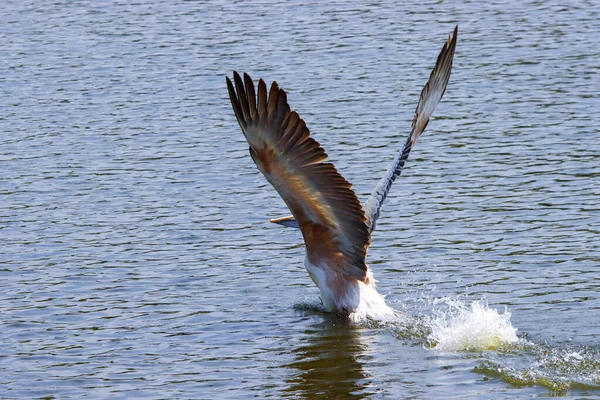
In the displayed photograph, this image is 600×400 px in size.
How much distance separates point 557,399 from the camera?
7477 millimetres

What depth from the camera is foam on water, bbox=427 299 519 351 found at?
8641 millimetres

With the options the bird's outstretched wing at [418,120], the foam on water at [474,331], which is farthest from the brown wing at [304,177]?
the foam on water at [474,331]

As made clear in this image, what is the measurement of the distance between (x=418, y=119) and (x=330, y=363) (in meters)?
2.32

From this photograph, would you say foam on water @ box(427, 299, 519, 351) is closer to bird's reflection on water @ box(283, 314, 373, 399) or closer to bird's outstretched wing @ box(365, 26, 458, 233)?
bird's reflection on water @ box(283, 314, 373, 399)

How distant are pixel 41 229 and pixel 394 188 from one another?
3652 mm

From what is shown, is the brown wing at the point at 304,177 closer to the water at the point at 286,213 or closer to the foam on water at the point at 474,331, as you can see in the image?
the water at the point at 286,213

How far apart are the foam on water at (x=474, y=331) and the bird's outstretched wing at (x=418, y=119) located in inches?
44.7

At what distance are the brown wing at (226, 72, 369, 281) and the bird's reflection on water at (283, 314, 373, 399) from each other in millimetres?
481

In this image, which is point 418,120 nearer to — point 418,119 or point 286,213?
point 418,119

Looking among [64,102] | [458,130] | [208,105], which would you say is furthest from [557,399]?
[64,102]

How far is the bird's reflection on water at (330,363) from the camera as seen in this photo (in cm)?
813

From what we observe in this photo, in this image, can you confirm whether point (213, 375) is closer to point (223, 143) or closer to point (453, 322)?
point (453, 322)

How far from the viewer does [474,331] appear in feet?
28.7

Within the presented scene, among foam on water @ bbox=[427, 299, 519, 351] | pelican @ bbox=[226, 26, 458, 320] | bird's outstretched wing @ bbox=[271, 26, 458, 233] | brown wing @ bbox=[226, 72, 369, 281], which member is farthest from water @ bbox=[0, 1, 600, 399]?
bird's outstretched wing @ bbox=[271, 26, 458, 233]
